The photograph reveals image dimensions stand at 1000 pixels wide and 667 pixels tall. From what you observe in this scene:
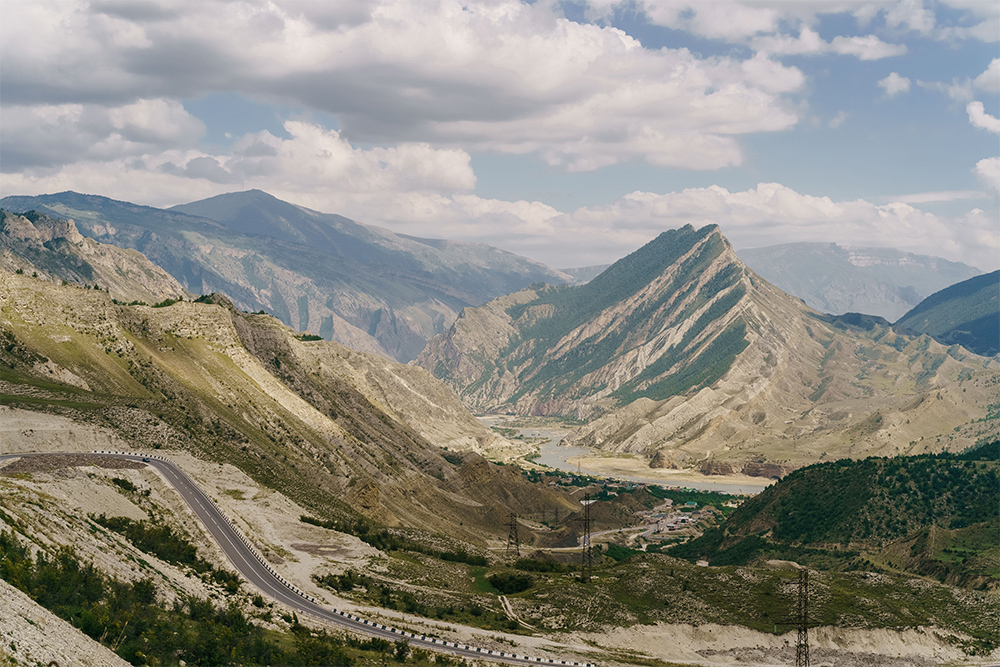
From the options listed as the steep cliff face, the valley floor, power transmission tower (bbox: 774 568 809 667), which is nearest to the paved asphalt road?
the valley floor

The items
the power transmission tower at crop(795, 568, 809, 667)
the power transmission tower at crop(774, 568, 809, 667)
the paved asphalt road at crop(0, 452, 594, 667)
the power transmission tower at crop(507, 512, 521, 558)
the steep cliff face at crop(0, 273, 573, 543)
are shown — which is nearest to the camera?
the paved asphalt road at crop(0, 452, 594, 667)

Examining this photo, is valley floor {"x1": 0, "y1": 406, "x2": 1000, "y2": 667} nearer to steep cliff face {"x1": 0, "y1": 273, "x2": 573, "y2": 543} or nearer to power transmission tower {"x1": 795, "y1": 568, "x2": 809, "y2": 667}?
power transmission tower {"x1": 795, "y1": 568, "x2": 809, "y2": 667}

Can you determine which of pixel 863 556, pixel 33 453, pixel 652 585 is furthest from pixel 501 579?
pixel 863 556

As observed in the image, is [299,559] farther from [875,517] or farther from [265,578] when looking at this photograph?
[875,517]

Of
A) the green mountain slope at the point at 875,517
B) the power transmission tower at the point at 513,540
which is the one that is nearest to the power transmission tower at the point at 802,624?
the green mountain slope at the point at 875,517

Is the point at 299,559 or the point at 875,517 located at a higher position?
the point at 299,559

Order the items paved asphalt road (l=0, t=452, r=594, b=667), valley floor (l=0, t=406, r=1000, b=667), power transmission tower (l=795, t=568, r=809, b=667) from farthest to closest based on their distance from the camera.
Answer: power transmission tower (l=795, t=568, r=809, b=667), paved asphalt road (l=0, t=452, r=594, b=667), valley floor (l=0, t=406, r=1000, b=667)

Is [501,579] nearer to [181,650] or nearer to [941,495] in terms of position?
[181,650]

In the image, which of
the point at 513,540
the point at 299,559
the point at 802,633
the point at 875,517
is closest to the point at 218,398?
the point at 299,559

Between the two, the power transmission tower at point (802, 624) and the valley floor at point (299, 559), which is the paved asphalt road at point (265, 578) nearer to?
the valley floor at point (299, 559)
